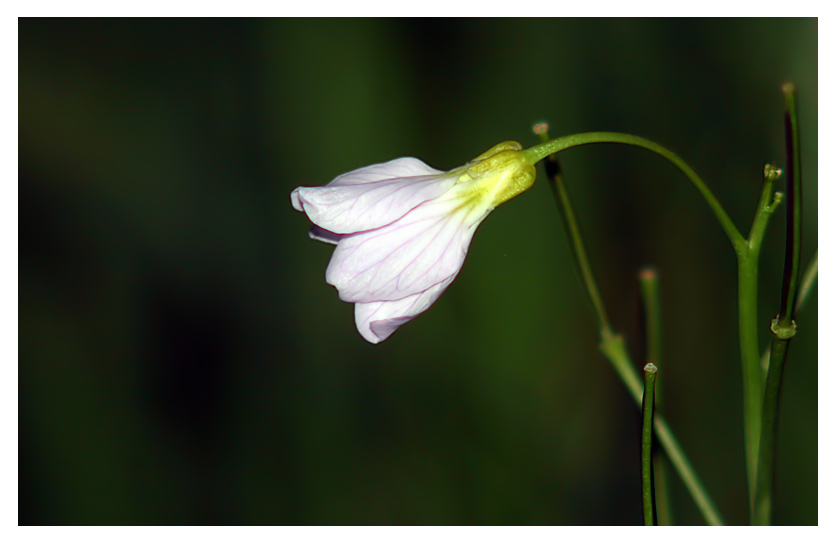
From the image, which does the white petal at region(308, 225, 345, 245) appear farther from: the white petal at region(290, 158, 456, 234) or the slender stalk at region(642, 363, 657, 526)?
the slender stalk at region(642, 363, 657, 526)

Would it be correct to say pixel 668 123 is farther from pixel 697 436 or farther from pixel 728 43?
pixel 697 436

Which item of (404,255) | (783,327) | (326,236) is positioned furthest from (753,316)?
(326,236)

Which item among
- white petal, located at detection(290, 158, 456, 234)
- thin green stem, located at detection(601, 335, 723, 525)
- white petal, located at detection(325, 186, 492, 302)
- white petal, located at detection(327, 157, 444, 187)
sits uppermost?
white petal, located at detection(327, 157, 444, 187)

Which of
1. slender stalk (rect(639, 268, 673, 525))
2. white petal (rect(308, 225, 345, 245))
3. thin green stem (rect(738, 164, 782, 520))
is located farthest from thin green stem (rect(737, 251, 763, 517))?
white petal (rect(308, 225, 345, 245))

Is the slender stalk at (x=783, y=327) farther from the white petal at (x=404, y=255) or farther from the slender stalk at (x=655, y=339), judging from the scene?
the white petal at (x=404, y=255)

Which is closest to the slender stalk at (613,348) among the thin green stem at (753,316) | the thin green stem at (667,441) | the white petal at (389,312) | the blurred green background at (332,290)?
the thin green stem at (667,441)

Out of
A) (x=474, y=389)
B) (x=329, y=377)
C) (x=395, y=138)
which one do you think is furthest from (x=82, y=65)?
(x=474, y=389)
